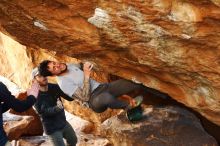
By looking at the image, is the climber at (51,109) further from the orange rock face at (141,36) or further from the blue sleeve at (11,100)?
the orange rock face at (141,36)

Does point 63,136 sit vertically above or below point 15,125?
above

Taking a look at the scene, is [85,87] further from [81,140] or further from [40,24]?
[81,140]

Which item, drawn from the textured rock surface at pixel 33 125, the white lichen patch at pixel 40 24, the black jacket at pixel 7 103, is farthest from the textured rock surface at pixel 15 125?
the black jacket at pixel 7 103

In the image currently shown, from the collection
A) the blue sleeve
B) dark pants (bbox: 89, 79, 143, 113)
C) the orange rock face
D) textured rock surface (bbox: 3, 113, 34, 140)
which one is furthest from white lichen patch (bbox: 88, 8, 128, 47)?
textured rock surface (bbox: 3, 113, 34, 140)

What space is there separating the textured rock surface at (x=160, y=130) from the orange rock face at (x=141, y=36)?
0.45 metres

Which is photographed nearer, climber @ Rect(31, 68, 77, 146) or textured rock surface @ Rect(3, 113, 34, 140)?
climber @ Rect(31, 68, 77, 146)

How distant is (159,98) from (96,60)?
180 centimetres

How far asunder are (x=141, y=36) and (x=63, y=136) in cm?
208

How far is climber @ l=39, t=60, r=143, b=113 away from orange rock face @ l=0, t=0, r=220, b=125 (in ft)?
1.10

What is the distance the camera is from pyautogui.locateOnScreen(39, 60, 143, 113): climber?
5429 millimetres

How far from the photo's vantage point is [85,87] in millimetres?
5660

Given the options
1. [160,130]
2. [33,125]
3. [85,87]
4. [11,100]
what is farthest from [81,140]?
[11,100]

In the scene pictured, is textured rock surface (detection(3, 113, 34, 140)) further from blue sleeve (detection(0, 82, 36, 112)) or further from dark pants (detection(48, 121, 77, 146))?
blue sleeve (detection(0, 82, 36, 112))

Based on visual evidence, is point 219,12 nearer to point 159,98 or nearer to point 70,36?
point 70,36
